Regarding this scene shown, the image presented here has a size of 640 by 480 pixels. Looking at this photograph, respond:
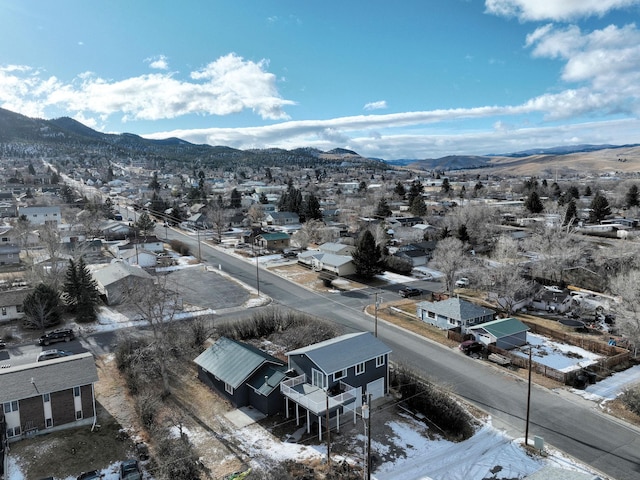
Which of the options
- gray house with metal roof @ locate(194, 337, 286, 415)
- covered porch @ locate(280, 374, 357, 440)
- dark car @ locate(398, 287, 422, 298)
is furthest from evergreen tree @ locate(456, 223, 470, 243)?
gray house with metal roof @ locate(194, 337, 286, 415)

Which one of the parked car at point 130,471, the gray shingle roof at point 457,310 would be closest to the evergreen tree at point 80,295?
the parked car at point 130,471

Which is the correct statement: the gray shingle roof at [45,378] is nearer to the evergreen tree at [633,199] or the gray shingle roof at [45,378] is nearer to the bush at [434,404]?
the bush at [434,404]

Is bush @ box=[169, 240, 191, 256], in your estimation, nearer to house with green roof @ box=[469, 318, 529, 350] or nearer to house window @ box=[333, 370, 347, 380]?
house with green roof @ box=[469, 318, 529, 350]

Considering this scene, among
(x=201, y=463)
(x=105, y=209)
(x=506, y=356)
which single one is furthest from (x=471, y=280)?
(x=105, y=209)

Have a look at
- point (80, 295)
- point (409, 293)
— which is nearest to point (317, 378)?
point (409, 293)

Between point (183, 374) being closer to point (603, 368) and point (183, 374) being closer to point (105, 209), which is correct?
point (603, 368)

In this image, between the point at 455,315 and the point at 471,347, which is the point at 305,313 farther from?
the point at 471,347
